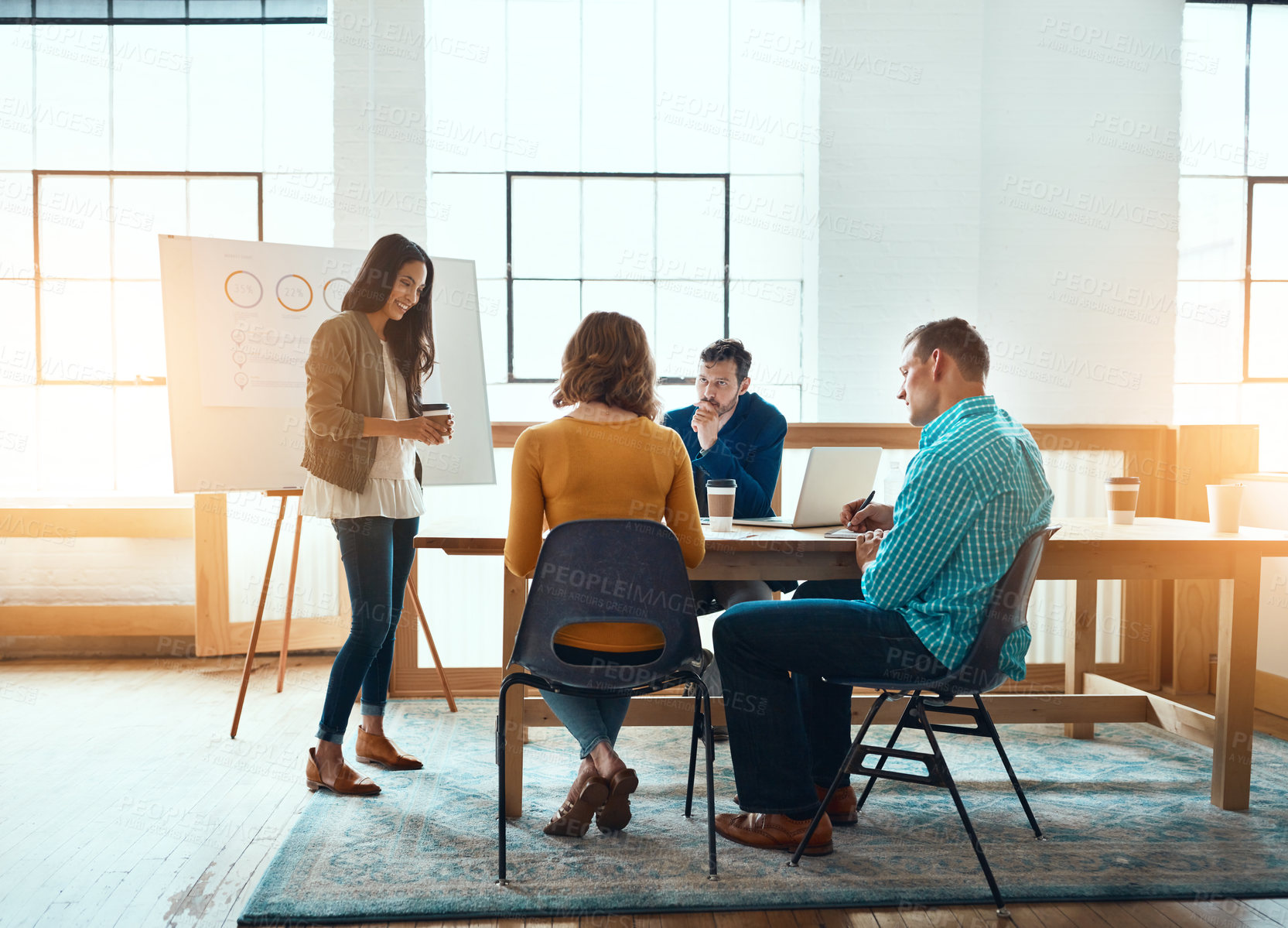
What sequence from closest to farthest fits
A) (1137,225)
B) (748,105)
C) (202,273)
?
(202,273) < (1137,225) < (748,105)

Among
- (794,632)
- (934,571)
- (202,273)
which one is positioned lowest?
(794,632)

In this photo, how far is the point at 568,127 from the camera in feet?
13.2

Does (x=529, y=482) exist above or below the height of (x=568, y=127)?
below

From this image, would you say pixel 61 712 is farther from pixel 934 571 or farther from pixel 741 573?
pixel 934 571

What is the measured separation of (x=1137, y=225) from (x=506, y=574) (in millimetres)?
3170

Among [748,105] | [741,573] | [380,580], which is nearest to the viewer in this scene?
[741,573]

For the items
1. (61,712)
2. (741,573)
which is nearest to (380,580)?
(741,573)

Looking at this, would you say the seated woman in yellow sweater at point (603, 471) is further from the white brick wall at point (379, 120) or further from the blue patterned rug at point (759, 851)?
the white brick wall at point (379, 120)

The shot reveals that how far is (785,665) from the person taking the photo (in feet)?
6.43

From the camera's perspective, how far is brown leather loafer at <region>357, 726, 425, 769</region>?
2607mm

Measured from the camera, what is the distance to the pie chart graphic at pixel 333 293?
9.85 ft

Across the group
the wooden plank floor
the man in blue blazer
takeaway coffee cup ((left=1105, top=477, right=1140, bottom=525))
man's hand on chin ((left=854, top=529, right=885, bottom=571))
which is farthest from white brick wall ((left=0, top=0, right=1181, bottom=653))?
man's hand on chin ((left=854, top=529, right=885, bottom=571))

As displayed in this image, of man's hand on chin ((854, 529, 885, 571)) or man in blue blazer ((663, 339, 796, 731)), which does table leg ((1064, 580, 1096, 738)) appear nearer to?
man in blue blazer ((663, 339, 796, 731))

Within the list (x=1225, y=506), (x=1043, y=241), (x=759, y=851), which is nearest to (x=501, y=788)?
(x=759, y=851)
